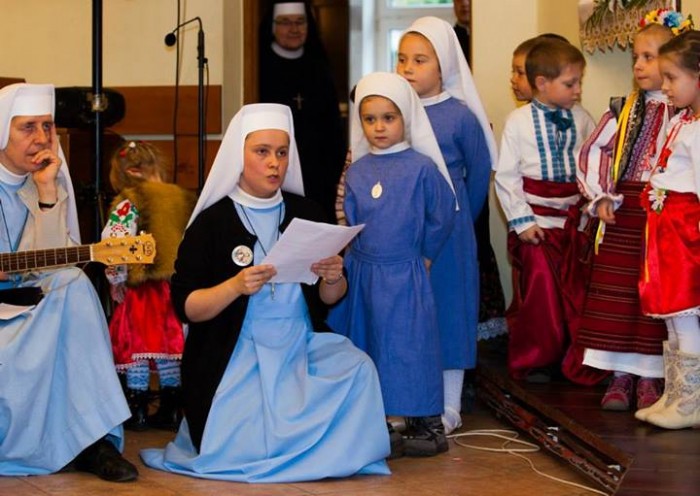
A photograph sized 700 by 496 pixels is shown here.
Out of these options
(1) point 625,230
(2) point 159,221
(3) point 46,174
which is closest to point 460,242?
(1) point 625,230

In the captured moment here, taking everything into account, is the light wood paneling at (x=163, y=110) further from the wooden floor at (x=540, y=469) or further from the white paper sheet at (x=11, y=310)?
the white paper sheet at (x=11, y=310)

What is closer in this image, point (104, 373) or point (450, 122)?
point (104, 373)

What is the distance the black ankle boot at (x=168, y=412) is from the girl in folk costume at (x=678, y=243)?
193cm

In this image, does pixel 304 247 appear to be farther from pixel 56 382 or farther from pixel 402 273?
pixel 56 382

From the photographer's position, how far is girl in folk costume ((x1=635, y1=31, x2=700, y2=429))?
4242mm

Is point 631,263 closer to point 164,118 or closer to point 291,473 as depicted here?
point 291,473

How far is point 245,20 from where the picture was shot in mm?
7988

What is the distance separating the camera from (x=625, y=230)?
189 inches

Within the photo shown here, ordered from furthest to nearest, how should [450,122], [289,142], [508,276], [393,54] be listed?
[393,54] → [508,276] → [450,122] → [289,142]

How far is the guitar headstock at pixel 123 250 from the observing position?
14.3ft

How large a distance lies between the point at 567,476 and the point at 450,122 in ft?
5.05

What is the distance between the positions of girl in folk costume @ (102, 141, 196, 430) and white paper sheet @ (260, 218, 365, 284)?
3.26 feet

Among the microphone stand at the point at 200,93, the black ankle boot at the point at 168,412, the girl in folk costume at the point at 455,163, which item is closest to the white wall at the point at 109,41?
the microphone stand at the point at 200,93

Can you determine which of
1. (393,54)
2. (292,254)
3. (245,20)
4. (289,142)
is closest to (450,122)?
(289,142)
